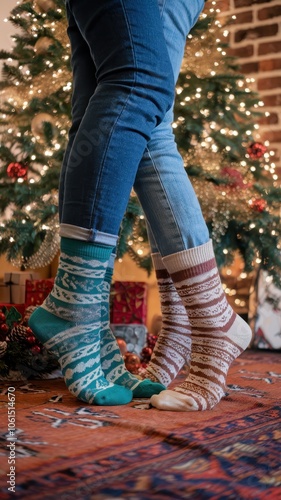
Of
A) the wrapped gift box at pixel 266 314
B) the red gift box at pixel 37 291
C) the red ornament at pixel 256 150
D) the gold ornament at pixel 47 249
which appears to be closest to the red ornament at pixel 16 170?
the gold ornament at pixel 47 249

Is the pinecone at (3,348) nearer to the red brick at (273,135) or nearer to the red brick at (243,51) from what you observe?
the red brick at (273,135)

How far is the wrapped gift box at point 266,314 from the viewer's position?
8.79 ft

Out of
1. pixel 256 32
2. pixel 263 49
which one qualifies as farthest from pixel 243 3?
pixel 263 49

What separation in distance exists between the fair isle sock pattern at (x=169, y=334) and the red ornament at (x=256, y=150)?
159 cm

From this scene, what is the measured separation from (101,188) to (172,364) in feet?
1.41

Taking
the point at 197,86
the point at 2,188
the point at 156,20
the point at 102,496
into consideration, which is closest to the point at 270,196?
the point at 197,86

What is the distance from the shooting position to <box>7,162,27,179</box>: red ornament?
2.45 meters

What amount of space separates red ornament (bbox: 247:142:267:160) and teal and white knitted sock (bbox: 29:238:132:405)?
71.7 inches

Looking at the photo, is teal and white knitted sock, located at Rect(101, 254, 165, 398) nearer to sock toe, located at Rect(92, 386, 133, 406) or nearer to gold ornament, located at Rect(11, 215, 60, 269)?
sock toe, located at Rect(92, 386, 133, 406)

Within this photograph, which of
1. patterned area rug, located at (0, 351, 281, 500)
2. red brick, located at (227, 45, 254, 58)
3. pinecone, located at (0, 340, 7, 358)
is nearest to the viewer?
patterned area rug, located at (0, 351, 281, 500)

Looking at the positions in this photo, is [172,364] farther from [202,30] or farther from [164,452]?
[202,30]

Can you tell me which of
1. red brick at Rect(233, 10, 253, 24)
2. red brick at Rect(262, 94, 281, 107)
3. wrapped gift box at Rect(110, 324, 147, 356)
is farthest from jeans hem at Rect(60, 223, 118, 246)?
red brick at Rect(233, 10, 253, 24)

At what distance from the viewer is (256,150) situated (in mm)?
2719

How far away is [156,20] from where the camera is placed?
40.2 inches
